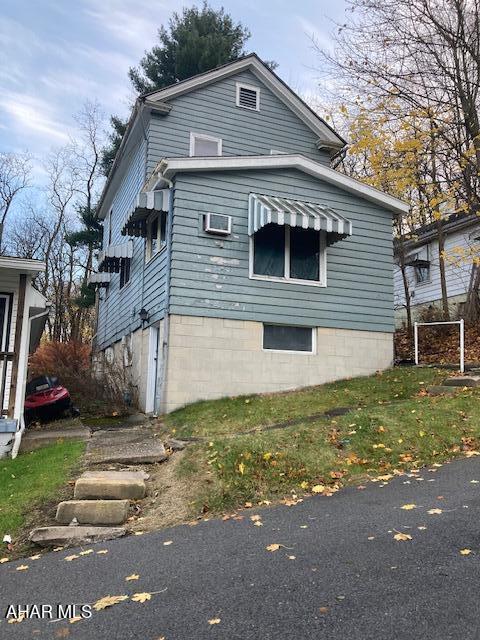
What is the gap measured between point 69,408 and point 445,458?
849cm

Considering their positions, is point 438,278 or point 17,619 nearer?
point 17,619

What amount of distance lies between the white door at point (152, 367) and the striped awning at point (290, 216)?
10.9 ft

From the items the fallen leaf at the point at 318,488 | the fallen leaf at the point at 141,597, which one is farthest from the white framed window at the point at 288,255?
the fallen leaf at the point at 141,597

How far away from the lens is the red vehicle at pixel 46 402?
11.4m

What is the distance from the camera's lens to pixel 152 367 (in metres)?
12.1

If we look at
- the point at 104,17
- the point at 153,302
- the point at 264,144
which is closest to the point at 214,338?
the point at 153,302

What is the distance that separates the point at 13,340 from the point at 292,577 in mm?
7240

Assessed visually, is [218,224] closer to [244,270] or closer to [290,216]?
[244,270]

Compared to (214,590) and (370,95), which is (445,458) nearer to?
(214,590)

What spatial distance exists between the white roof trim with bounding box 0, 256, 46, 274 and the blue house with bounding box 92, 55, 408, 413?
2.84 m

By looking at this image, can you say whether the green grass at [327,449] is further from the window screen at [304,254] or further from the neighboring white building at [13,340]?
the window screen at [304,254]

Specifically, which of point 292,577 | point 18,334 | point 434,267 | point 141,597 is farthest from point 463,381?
point 434,267

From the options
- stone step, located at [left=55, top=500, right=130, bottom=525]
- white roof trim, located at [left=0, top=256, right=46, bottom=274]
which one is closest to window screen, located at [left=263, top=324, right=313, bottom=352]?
white roof trim, located at [left=0, top=256, right=46, bottom=274]

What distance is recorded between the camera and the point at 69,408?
469 inches
